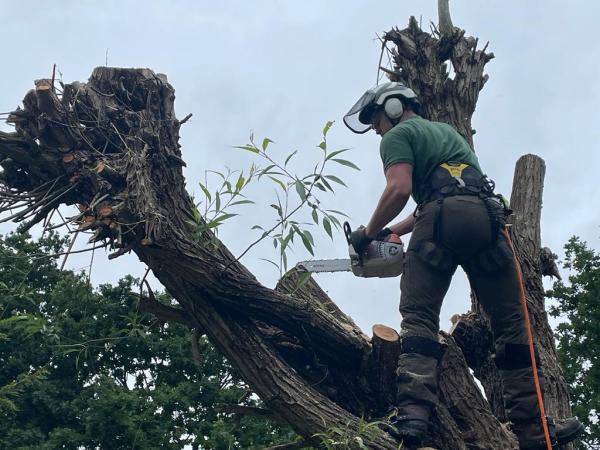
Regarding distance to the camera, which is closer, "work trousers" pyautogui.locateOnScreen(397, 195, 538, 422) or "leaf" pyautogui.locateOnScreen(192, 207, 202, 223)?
"work trousers" pyautogui.locateOnScreen(397, 195, 538, 422)

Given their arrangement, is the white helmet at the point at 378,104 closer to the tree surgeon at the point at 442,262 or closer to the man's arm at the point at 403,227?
the tree surgeon at the point at 442,262

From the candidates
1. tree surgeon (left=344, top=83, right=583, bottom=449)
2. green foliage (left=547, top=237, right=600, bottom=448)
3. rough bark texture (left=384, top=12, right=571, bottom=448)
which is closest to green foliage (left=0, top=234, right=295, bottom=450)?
green foliage (left=547, top=237, right=600, bottom=448)

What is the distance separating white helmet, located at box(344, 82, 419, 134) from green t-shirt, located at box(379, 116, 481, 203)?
0.43 ft

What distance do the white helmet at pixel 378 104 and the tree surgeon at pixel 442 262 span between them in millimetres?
14

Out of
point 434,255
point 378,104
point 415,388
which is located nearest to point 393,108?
point 378,104

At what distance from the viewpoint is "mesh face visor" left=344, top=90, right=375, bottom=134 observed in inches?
209

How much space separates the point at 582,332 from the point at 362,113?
1582cm

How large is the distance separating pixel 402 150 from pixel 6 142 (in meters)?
2.26

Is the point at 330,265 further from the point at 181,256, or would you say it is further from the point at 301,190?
the point at 181,256

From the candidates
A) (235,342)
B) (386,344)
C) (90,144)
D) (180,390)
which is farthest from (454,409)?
(180,390)

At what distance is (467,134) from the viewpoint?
247 inches

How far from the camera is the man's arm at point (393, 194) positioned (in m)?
4.81

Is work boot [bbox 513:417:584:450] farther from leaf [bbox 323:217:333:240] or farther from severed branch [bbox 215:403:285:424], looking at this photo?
leaf [bbox 323:217:333:240]

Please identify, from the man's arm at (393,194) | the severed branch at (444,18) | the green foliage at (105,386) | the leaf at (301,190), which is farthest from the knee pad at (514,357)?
the green foliage at (105,386)
